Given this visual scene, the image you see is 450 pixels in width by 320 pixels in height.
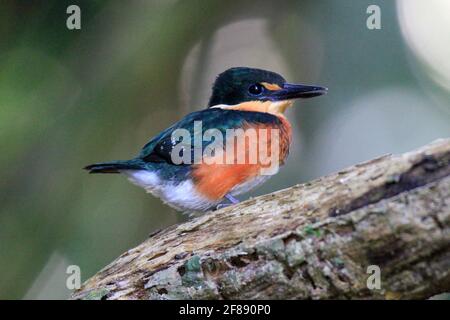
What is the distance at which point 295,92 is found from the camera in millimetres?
4109

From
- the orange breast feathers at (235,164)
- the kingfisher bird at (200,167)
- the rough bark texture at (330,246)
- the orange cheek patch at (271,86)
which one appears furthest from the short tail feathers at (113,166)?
the orange cheek patch at (271,86)

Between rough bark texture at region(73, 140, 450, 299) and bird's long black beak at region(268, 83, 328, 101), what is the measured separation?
1.24 meters

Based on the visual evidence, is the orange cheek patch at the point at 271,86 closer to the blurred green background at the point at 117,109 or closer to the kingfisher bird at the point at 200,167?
the kingfisher bird at the point at 200,167

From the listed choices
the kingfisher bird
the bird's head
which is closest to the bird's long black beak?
the bird's head

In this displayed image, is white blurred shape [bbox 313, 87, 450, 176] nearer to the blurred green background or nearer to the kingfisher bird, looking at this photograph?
the blurred green background

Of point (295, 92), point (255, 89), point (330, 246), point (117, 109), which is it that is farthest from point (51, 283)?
point (330, 246)

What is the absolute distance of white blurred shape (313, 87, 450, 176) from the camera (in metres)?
4.84

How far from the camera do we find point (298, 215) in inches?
105

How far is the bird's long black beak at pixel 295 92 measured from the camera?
4.05m

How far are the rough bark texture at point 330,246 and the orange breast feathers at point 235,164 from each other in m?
0.82

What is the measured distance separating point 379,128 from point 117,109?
189cm

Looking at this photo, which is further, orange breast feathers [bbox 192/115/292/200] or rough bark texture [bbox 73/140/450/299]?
orange breast feathers [bbox 192/115/292/200]

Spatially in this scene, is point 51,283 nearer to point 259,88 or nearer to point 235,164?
point 235,164
